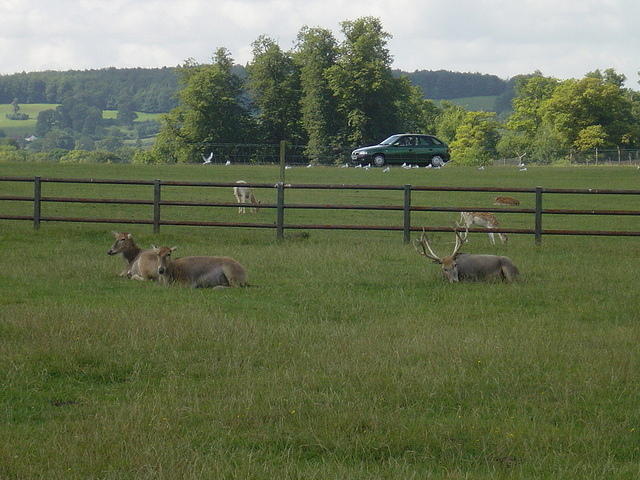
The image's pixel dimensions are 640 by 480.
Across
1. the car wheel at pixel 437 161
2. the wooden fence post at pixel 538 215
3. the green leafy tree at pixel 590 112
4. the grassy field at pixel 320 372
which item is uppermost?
the green leafy tree at pixel 590 112

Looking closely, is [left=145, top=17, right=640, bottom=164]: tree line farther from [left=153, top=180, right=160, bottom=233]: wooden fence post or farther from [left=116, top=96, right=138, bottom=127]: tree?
[left=116, top=96, right=138, bottom=127]: tree

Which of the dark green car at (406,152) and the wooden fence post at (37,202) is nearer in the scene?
the wooden fence post at (37,202)

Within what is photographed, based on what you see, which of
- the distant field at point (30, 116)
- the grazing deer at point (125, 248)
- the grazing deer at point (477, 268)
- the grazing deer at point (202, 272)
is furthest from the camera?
the distant field at point (30, 116)

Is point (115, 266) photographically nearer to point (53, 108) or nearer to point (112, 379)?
point (112, 379)

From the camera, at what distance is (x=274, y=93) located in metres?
76.2

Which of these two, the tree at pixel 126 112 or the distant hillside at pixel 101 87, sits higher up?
the distant hillside at pixel 101 87

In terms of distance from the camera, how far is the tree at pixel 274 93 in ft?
249

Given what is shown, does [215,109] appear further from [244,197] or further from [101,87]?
[101,87]

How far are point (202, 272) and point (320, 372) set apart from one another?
5144 millimetres

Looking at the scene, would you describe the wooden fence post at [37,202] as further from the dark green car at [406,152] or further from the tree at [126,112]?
the tree at [126,112]

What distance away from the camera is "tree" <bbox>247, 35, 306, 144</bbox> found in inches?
2985

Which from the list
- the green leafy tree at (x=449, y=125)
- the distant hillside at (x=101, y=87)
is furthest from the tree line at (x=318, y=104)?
the distant hillside at (x=101, y=87)

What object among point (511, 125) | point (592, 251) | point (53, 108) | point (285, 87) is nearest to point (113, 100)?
point (53, 108)

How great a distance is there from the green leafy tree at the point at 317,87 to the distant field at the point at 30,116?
5201 cm
